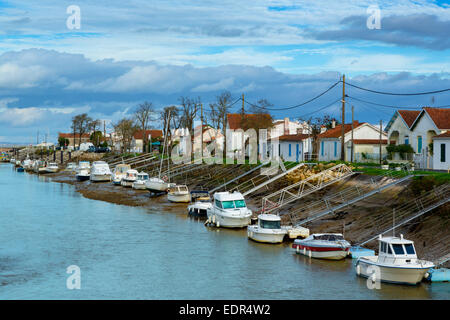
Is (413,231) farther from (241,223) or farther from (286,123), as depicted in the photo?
(286,123)

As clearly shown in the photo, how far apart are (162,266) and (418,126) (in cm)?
3894

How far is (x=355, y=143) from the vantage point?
76.5 meters

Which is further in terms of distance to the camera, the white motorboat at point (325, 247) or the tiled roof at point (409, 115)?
the tiled roof at point (409, 115)

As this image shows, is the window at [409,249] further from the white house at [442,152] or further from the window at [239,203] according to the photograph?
the white house at [442,152]

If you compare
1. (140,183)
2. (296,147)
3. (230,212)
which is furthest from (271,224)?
(296,147)

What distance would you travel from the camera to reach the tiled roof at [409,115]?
218ft

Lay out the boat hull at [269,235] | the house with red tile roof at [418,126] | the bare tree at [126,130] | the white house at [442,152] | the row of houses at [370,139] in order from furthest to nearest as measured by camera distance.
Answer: the bare tree at [126,130], the house with red tile roof at [418,126], the row of houses at [370,139], the white house at [442,152], the boat hull at [269,235]

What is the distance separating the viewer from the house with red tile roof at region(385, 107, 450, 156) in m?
60.0

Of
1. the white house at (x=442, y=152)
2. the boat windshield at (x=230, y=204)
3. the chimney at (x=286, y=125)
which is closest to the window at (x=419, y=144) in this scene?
the white house at (x=442, y=152)

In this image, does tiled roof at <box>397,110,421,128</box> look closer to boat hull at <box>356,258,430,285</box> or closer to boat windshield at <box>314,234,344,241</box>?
boat windshield at <box>314,234,344,241</box>

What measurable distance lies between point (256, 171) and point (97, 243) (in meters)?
37.0

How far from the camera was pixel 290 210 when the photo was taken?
50.6 metres
